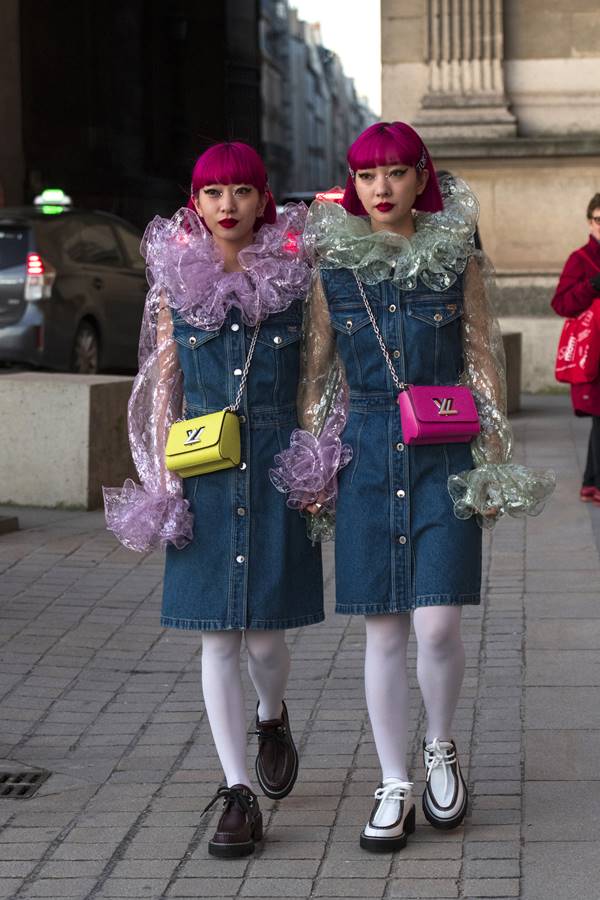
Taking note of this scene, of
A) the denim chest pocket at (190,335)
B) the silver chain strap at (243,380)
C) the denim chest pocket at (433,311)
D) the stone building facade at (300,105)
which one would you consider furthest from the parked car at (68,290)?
the stone building facade at (300,105)

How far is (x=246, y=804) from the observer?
4504 millimetres

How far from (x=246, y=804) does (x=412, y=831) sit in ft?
1.44

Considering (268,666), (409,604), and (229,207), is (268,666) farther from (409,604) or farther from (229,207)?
(229,207)

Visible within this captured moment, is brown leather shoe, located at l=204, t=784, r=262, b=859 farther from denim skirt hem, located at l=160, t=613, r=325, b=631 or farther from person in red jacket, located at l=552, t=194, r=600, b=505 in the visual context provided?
person in red jacket, located at l=552, t=194, r=600, b=505

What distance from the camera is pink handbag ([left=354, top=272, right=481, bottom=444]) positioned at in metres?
4.47

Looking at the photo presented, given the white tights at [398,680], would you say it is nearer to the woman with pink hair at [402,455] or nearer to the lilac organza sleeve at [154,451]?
the woman with pink hair at [402,455]

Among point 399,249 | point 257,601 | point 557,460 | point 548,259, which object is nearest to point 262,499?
point 257,601

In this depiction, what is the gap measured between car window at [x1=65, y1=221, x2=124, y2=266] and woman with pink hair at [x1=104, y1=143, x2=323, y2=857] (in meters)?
11.7

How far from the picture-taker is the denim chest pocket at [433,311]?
4.59 meters

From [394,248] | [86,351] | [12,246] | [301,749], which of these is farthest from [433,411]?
[86,351]

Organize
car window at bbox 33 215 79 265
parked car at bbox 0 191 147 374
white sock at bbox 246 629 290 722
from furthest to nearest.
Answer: car window at bbox 33 215 79 265 → parked car at bbox 0 191 147 374 → white sock at bbox 246 629 290 722

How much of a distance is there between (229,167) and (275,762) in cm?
161

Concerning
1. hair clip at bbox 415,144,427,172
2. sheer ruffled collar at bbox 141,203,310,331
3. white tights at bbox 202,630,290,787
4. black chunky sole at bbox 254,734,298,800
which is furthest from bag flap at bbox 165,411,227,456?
black chunky sole at bbox 254,734,298,800

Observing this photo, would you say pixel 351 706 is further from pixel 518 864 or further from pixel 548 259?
pixel 548 259
